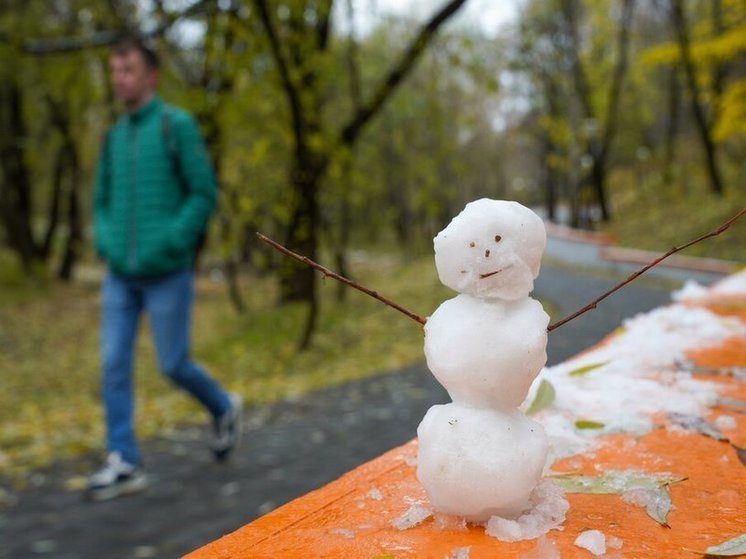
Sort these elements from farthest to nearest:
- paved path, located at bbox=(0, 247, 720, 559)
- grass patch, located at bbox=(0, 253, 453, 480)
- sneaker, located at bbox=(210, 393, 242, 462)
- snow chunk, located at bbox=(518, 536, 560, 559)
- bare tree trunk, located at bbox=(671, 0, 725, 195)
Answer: bare tree trunk, located at bbox=(671, 0, 725, 195) < grass patch, located at bbox=(0, 253, 453, 480) < sneaker, located at bbox=(210, 393, 242, 462) < paved path, located at bbox=(0, 247, 720, 559) < snow chunk, located at bbox=(518, 536, 560, 559)

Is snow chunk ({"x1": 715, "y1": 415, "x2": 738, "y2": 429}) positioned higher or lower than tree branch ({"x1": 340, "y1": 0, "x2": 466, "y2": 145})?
lower

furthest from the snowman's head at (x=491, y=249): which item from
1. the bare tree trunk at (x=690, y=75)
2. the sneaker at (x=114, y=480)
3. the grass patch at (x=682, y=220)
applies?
the bare tree trunk at (x=690, y=75)

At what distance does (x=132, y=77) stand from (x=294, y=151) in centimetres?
439

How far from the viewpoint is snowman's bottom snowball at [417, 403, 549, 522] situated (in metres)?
1.21

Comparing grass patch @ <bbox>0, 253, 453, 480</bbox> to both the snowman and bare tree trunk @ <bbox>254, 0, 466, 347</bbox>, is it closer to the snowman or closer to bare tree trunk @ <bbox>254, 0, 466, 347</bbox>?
bare tree trunk @ <bbox>254, 0, 466, 347</bbox>

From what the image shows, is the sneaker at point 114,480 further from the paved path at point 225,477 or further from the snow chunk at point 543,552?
the snow chunk at point 543,552

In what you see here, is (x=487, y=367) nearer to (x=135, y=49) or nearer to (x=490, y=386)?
(x=490, y=386)

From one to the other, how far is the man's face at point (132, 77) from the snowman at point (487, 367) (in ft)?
9.62

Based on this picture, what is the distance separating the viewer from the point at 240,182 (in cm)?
1234

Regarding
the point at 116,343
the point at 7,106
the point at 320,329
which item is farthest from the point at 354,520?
the point at 7,106

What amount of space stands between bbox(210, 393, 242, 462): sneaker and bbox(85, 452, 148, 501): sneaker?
0.68 m

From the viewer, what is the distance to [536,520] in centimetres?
125

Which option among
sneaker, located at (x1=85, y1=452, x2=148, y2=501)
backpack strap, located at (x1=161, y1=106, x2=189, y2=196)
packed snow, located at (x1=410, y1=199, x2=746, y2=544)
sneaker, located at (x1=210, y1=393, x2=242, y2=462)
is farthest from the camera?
sneaker, located at (x1=210, y1=393, x2=242, y2=462)

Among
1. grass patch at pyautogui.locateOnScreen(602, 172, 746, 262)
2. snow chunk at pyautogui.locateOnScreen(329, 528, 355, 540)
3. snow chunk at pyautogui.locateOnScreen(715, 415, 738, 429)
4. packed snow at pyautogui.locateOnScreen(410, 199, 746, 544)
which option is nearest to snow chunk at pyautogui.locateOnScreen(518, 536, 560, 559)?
packed snow at pyautogui.locateOnScreen(410, 199, 746, 544)
